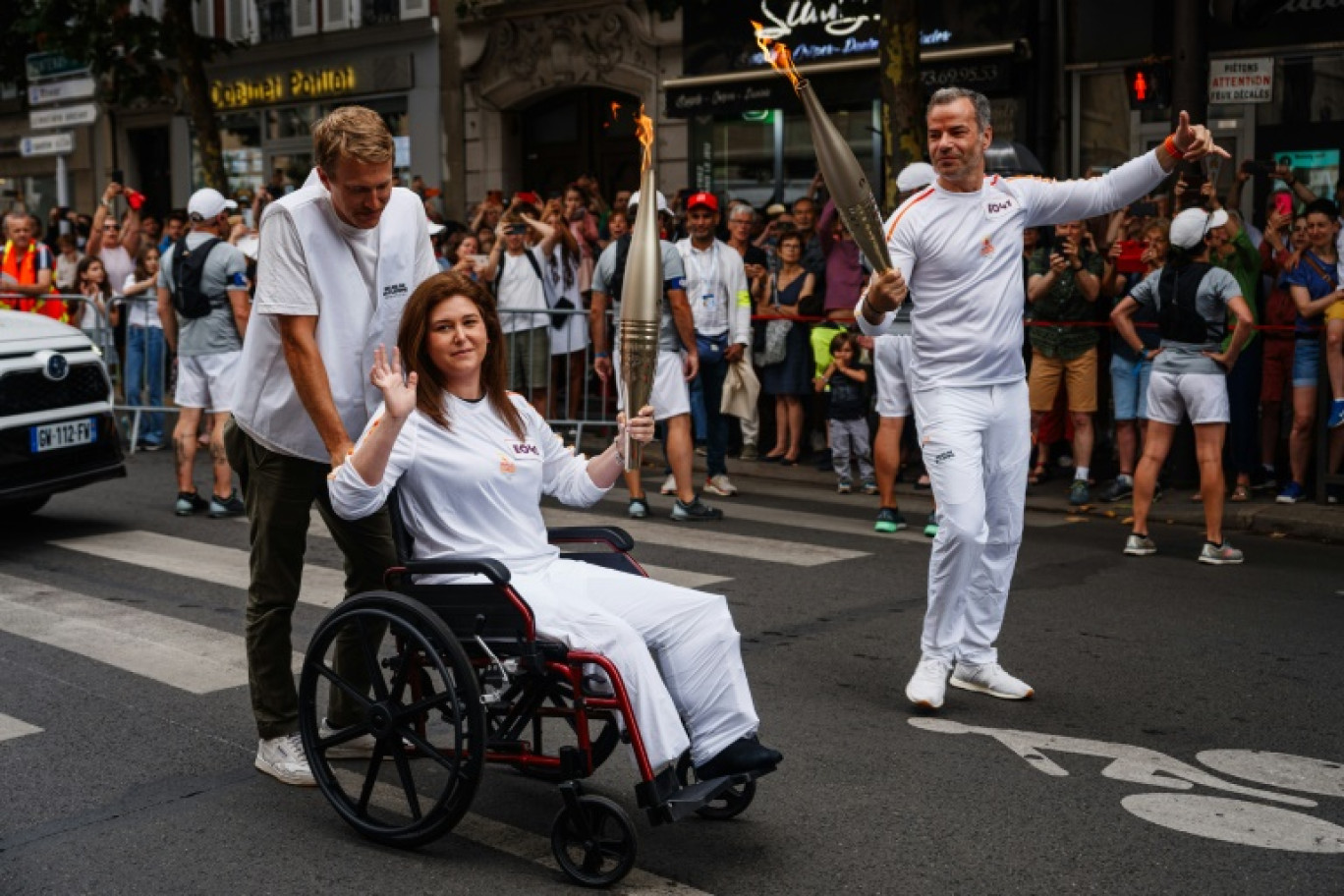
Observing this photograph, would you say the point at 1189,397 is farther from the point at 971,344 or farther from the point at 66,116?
the point at 66,116

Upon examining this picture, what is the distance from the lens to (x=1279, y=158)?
15.9 metres

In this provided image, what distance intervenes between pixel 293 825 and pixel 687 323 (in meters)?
6.10

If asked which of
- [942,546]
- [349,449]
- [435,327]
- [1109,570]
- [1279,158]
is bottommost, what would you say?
[1109,570]

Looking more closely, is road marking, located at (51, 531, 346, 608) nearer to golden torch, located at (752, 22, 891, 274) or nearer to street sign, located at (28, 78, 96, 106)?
golden torch, located at (752, 22, 891, 274)

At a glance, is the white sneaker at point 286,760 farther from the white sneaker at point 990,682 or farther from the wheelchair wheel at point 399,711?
the white sneaker at point 990,682

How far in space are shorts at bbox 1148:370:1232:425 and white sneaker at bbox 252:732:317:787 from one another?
5741 mm

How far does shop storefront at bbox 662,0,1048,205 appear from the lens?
17984mm

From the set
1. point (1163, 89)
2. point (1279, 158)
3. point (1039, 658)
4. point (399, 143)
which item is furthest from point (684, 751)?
point (399, 143)

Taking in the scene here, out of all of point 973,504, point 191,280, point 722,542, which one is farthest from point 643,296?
point 191,280

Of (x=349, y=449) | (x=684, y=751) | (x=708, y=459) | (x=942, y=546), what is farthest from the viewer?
(x=708, y=459)

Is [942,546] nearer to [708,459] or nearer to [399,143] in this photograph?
[708,459]

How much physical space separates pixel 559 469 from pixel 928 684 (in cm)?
184

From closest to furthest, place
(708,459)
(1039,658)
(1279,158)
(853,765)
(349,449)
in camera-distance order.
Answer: (349,449)
(853,765)
(1039,658)
(708,459)
(1279,158)

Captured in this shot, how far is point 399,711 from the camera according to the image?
450 cm
